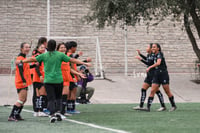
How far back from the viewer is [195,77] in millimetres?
26234

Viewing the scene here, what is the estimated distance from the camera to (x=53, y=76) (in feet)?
37.2

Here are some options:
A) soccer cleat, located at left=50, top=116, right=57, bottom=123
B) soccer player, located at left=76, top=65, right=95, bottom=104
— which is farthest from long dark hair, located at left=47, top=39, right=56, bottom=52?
soccer player, located at left=76, top=65, right=95, bottom=104

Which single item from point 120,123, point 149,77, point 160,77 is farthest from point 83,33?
point 120,123

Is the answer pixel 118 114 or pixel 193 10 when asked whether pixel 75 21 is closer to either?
pixel 193 10

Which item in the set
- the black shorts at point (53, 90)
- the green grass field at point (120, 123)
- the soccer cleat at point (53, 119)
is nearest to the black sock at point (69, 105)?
the green grass field at point (120, 123)

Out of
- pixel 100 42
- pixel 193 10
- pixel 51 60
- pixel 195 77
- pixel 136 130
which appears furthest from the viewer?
pixel 100 42

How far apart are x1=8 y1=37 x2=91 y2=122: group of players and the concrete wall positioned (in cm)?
1431

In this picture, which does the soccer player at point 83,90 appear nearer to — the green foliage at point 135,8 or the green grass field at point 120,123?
the green grass field at point 120,123

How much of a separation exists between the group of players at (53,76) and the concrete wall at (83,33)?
44.4 feet

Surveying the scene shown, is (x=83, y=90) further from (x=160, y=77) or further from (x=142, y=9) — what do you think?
(x=142, y=9)

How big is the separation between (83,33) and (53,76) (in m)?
16.7

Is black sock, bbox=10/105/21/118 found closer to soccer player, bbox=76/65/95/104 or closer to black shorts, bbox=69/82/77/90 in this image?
black shorts, bbox=69/82/77/90

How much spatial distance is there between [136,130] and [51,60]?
8.53 feet

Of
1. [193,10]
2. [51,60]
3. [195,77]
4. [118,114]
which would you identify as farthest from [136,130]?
[195,77]
